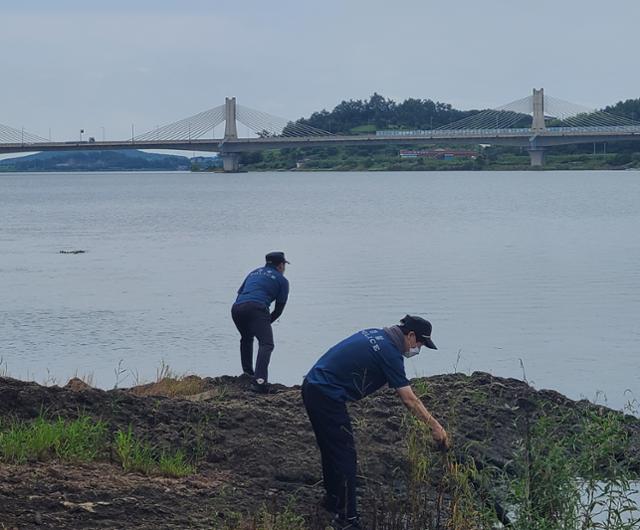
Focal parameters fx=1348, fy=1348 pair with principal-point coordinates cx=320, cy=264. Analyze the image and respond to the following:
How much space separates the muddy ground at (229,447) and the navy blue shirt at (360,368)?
2.62 ft

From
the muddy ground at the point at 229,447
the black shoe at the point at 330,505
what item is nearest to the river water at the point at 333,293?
the muddy ground at the point at 229,447

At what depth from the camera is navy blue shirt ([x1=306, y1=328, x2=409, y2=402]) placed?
8.51 meters

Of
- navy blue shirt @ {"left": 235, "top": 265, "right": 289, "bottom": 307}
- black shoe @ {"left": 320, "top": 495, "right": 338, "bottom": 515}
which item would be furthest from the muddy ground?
navy blue shirt @ {"left": 235, "top": 265, "right": 289, "bottom": 307}

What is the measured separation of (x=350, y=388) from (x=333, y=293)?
55.4ft

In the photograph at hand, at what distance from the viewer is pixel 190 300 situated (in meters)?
25.0

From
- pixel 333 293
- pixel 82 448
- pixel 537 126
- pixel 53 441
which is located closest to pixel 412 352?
pixel 82 448

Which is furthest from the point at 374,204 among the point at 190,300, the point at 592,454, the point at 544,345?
the point at 592,454

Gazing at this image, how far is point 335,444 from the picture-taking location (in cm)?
886

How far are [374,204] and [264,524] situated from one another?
65.6 m

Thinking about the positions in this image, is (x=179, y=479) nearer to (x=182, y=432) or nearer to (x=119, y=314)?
(x=182, y=432)

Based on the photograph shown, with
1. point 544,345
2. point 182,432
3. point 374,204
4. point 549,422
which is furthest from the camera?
point 374,204

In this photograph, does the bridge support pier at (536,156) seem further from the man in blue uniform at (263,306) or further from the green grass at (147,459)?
the green grass at (147,459)

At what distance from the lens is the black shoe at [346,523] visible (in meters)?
8.87

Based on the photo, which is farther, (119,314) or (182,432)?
(119,314)
